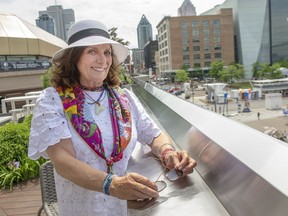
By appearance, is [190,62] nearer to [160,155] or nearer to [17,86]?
[17,86]

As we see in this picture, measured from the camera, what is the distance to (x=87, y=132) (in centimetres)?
161

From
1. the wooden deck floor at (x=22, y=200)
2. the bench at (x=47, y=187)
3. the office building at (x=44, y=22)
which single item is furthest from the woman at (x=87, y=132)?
the office building at (x=44, y=22)

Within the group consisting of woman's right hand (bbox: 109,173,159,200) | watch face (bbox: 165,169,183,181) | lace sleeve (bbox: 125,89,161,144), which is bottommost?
watch face (bbox: 165,169,183,181)

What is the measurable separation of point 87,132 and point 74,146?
3.7 inches

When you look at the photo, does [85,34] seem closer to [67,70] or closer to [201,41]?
[67,70]

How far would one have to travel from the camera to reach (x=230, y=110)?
49.6 meters

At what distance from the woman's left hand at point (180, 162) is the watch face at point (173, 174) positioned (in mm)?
20

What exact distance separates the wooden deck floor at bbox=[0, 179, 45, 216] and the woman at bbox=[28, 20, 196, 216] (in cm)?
221

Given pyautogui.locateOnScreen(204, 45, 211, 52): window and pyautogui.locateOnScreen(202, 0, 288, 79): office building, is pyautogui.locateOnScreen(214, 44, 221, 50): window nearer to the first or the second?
pyautogui.locateOnScreen(204, 45, 211, 52): window

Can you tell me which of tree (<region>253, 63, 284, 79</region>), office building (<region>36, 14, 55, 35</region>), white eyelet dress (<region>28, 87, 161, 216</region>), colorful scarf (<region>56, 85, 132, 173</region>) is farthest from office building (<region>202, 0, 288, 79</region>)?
office building (<region>36, 14, 55, 35</region>)

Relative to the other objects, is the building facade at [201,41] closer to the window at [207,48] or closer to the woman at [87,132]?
the window at [207,48]

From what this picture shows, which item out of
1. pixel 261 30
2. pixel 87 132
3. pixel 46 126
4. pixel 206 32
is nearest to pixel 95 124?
pixel 87 132

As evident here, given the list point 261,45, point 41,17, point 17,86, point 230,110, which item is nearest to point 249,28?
point 261,45

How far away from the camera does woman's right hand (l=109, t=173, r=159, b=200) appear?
1304mm
